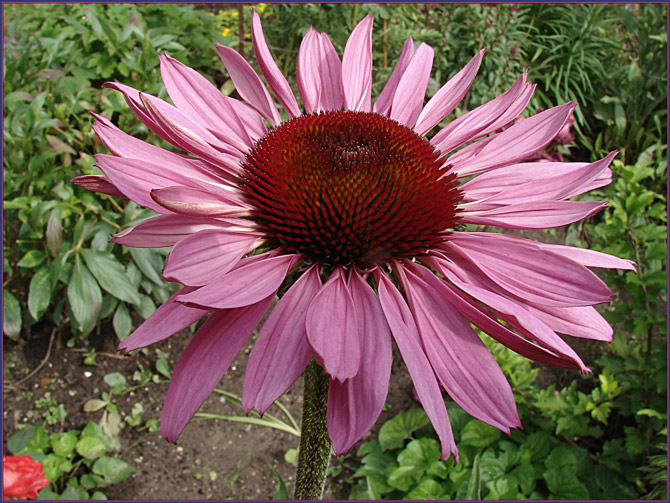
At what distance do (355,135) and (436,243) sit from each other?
7.9 inches

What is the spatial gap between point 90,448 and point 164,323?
148 centimetres

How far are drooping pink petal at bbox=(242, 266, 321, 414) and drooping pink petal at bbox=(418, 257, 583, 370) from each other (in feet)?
0.56

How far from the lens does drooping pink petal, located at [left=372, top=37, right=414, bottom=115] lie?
97cm

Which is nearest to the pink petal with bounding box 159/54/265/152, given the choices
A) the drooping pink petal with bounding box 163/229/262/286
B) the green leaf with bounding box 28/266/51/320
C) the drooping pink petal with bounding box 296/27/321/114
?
the drooping pink petal with bounding box 296/27/321/114

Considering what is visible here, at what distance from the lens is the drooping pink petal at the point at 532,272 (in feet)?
2.13

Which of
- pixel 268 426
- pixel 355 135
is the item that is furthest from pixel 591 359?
pixel 355 135

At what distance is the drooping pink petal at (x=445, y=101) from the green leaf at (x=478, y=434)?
3.57 ft

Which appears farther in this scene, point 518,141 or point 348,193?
point 518,141

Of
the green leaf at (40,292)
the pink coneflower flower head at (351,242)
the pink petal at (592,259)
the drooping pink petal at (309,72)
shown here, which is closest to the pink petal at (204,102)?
the pink coneflower flower head at (351,242)

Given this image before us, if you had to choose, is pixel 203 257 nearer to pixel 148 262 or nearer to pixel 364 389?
pixel 364 389

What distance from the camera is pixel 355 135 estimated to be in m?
0.83

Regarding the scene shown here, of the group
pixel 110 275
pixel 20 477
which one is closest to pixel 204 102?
pixel 20 477

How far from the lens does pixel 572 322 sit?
2.34 feet

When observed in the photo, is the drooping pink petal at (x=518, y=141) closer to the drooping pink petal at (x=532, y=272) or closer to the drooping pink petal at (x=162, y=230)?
the drooping pink petal at (x=532, y=272)
